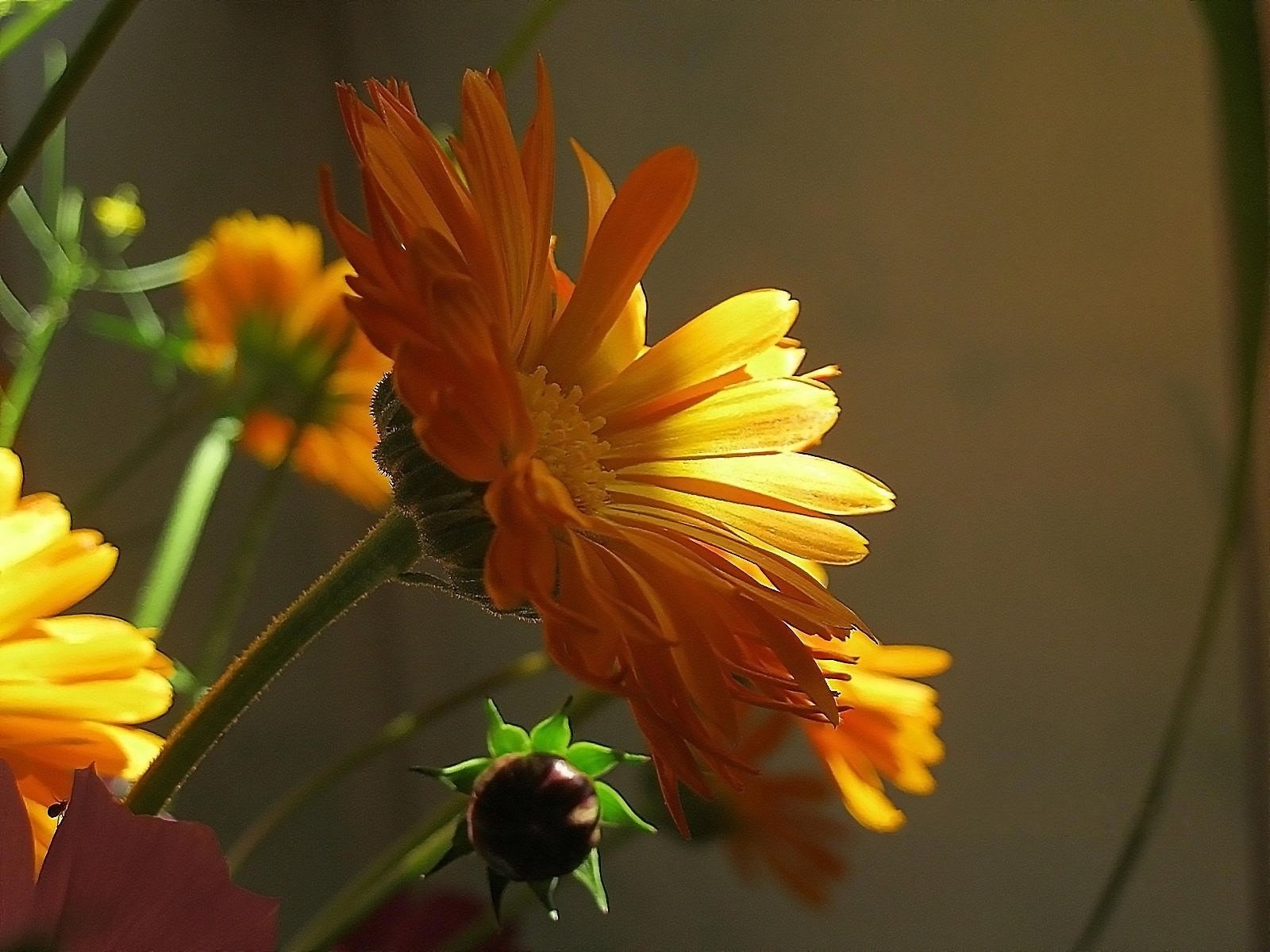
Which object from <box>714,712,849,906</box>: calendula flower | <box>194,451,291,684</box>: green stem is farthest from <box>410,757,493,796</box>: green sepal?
<box>714,712,849,906</box>: calendula flower

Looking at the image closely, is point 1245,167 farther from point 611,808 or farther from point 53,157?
point 53,157

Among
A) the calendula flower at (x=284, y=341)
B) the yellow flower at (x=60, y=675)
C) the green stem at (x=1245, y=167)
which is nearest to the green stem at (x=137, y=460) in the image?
the calendula flower at (x=284, y=341)

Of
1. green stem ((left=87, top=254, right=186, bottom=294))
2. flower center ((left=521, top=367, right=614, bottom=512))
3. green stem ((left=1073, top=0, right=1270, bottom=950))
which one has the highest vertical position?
green stem ((left=1073, top=0, right=1270, bottom=950))

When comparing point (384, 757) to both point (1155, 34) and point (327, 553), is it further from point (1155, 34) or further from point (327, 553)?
point (1155, 34)

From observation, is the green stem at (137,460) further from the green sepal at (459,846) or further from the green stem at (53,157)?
the green sepal at (459,846)

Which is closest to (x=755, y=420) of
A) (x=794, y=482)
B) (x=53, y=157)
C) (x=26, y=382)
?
Result: (x=794, y=482)

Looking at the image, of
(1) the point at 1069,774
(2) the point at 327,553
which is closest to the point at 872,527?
(1) the point at 1069,774

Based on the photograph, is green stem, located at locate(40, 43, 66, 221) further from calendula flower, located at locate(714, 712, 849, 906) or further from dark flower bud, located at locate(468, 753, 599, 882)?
calendula flower, located at locate(714, 712, 849, 906)
